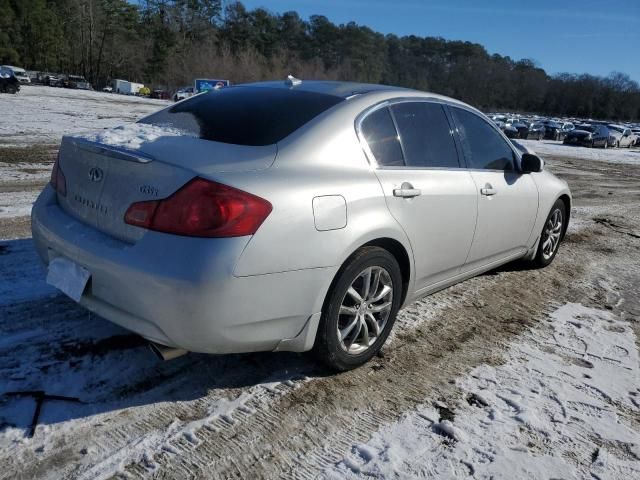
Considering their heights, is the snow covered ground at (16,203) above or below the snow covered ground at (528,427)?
above

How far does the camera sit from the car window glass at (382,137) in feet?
10.3

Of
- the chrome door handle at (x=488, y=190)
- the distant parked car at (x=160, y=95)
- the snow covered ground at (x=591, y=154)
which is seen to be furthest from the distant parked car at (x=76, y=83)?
the chrome door handle at (x=488, y=190)

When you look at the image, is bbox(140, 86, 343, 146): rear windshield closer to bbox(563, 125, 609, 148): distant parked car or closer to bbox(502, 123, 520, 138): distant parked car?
bbox(563, 125, 609, 148): distant parked car

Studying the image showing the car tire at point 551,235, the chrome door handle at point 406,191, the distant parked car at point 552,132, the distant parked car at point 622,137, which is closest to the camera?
the chrome door handle at point 406,191

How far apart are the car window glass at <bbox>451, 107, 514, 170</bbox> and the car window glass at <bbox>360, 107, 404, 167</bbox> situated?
0.81 meters

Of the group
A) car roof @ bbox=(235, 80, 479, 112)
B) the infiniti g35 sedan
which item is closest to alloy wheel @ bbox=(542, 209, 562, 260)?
the infiniti g35 sedan

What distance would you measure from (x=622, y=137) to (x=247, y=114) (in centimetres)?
3932

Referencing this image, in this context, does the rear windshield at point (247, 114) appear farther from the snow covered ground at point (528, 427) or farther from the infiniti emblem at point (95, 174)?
the snow covered ground at point (528, 427)

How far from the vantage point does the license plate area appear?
265 cm

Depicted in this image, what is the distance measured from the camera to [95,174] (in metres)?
2.75

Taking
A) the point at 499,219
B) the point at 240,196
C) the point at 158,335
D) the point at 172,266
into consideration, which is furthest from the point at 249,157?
the point at 499,219

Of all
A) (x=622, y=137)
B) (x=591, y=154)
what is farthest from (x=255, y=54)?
(x=591, y=154)

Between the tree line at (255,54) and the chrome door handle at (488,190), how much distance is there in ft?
226

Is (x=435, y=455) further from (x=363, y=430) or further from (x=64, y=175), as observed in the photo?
(x=64, y=175)
